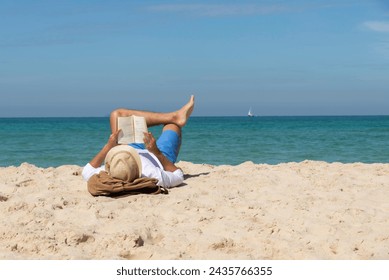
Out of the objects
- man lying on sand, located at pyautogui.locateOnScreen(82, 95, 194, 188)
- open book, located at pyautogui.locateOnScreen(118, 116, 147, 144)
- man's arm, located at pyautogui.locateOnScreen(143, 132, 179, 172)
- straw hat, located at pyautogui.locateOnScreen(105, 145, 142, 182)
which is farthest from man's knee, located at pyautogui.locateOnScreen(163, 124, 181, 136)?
straw hat, located at pyautogui.locateOnScreen(105, 145, 142, 182)

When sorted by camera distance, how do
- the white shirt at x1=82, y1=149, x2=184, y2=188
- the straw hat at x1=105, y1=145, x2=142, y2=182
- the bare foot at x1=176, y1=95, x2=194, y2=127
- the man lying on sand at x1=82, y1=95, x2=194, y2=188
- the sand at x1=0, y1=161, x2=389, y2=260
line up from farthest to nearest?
the bare foot at x1=176, y1=95, x2=194, y2=127 < the white shirt at x1=82, y1=149, x2=184, y2=188 < the man lying on sand at x1=82, y1=95, x2=194, y2=188 < the straw hat at x1=105, y1=145, x2=142, y2=182 < the sand at x1=0, y1=161, x2=389, y2=260

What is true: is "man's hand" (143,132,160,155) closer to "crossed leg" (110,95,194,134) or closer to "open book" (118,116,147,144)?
"open book" (118,116,147,144)

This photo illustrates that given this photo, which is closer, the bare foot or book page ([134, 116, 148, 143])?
book page ([134, 116, 148, 143])

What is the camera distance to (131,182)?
5641 mm

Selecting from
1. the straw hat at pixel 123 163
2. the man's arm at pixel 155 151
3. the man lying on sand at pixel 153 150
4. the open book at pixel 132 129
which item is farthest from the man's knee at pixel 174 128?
the straw hat at pixel 123 163

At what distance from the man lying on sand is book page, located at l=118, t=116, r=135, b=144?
0.06m

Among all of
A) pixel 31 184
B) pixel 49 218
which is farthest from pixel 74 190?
pixel 49 218

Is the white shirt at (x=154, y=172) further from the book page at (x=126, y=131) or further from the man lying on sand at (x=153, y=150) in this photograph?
the book page at (x=126, y=131)

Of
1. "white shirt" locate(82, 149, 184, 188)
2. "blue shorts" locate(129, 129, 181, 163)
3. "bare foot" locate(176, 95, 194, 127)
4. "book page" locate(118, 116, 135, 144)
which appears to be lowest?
"white shirt" locate(82, 149, 184, 188)

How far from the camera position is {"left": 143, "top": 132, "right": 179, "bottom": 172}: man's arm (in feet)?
19.4

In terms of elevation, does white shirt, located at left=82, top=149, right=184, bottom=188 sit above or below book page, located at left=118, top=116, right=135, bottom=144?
below

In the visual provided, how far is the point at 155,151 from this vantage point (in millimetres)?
6043

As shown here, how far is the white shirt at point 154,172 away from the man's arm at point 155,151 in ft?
0.18
